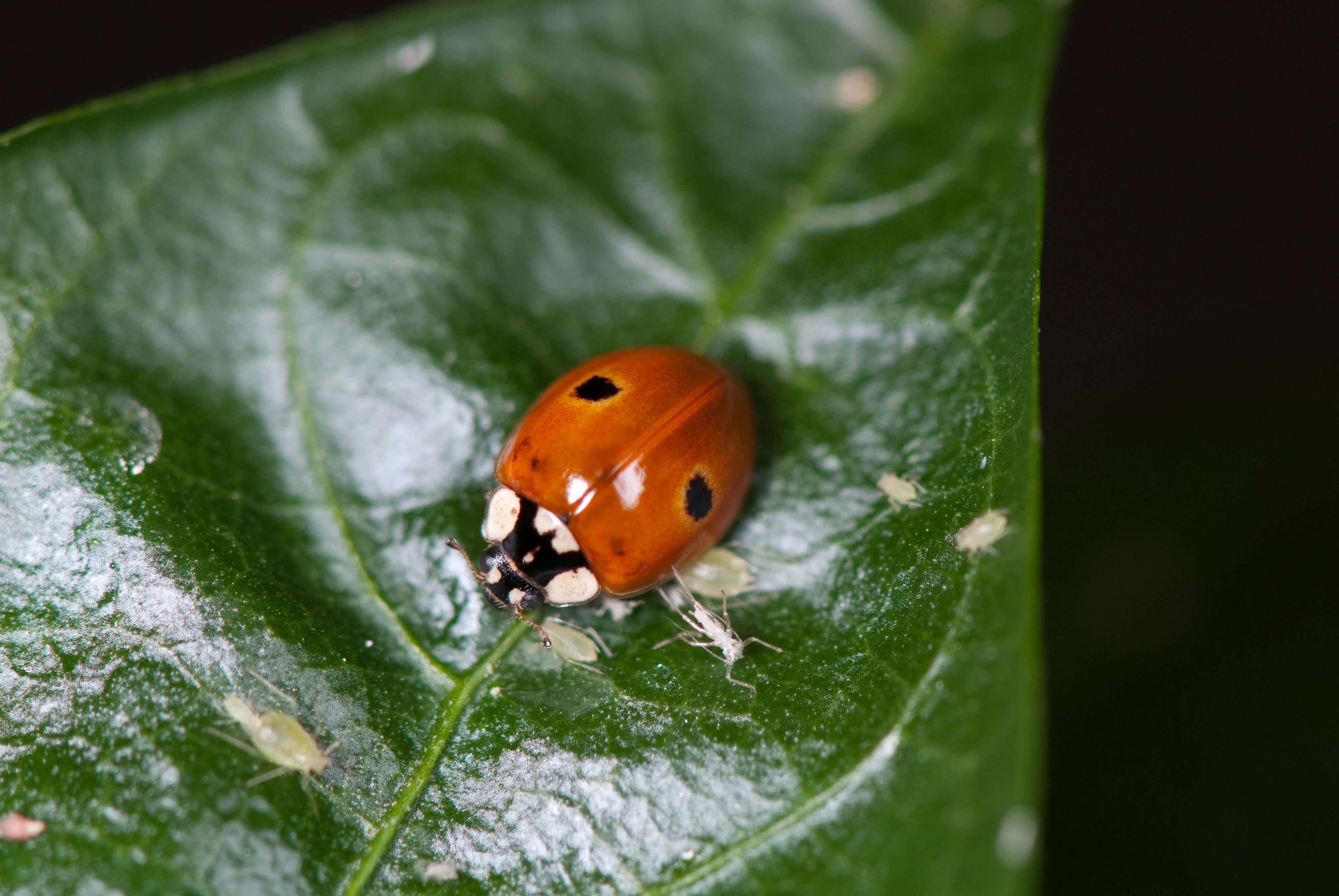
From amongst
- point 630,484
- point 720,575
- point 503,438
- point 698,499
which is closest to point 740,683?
point 720,575

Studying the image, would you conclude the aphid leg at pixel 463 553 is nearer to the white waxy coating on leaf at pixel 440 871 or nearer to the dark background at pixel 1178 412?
the white waxy coating on leaf at pixel 440 871

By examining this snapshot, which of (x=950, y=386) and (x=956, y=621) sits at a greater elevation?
(x=950, y=386)

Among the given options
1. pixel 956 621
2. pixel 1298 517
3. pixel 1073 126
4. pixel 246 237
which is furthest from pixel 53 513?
pixel 1073 126

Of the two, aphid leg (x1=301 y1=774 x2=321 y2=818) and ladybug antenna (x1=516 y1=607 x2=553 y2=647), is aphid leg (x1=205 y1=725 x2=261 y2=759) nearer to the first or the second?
aphid leg (x1=301 y1=774 x2=321 y2=818)

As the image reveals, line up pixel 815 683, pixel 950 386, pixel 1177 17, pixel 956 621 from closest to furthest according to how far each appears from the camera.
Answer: pixel 956 621
pixel 815 683
pixel 950 386
pixel 1177 17

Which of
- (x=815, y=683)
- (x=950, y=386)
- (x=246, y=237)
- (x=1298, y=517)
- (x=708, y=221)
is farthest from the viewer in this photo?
(x=1298, y=517)

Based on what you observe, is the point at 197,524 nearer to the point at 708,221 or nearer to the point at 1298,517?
the point at 708,221
